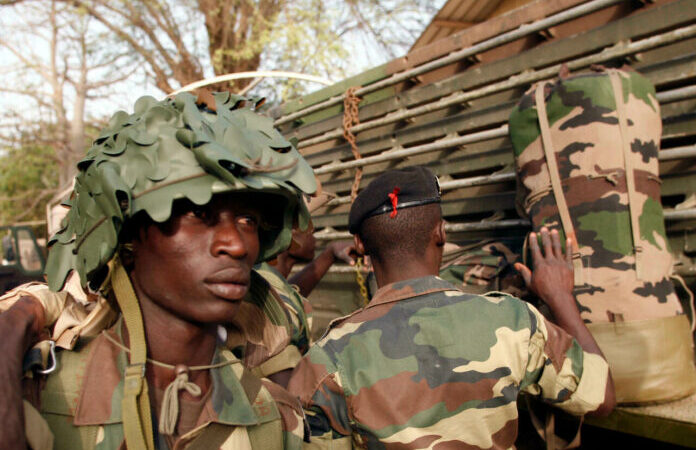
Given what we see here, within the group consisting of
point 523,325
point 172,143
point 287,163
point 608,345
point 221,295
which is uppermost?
point 172,143

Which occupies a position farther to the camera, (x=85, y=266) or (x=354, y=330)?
(x=354, y=330)

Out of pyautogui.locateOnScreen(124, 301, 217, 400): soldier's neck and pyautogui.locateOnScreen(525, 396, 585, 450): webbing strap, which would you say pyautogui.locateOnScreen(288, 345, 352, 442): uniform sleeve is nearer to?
pyautogui.locateOnScreen(124, 301, 217, 400): soldier's neck

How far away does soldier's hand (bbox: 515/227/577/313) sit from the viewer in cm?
215

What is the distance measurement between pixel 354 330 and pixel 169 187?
0.87 meters

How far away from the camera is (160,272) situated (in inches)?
53.2

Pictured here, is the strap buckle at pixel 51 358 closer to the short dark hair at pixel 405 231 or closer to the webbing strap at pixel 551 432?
the short dark hair at pixel 405 231

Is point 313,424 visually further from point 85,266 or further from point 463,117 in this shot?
point 463,117

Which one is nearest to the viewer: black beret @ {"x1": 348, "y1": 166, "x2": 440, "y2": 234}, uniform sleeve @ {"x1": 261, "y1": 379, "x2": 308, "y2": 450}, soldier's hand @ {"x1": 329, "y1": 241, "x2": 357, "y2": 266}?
uniform sleeve @ {"x1": 261, "y1": 379, "x2": 308, "y2": 450}

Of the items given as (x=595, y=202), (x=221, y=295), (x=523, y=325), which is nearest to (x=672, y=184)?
(x=595, y=202)

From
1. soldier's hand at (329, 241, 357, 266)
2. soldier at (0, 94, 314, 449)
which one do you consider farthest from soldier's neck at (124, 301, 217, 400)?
soldier's hand at (329, 241, 357, 266)

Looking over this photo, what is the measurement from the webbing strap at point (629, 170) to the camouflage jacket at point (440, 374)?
477mm

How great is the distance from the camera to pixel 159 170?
4.20ft

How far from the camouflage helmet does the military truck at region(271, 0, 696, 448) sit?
5.37 ft

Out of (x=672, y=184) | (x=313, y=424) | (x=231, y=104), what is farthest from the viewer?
(x=672, y=184)
